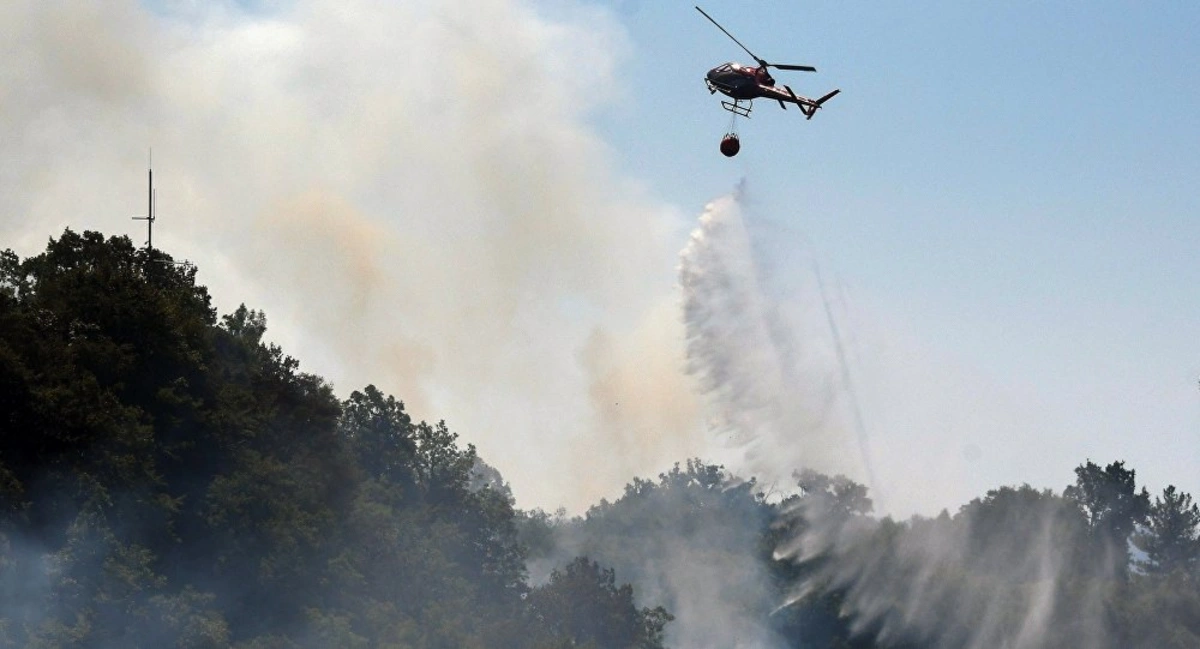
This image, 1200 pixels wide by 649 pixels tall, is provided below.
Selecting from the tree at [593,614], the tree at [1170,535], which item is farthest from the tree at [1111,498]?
the tree at [593,614]

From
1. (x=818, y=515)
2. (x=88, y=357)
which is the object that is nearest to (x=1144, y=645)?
(x=818, y=515)

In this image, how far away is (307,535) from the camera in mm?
101938

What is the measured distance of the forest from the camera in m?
82.8

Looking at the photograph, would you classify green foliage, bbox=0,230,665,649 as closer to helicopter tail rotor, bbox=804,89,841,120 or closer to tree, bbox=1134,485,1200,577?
helicopter tail rotor, bbox=804,89,841,120

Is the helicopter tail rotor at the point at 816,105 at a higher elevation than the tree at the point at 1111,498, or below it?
below

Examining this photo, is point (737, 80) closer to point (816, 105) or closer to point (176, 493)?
point (816, 105)

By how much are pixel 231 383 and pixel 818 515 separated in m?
58.1

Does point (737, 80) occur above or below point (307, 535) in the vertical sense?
above

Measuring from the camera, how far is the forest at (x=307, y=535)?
8281cm

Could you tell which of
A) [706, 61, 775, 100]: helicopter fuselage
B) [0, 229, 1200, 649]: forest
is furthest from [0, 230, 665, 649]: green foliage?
[706, 61, 775, 100]: helicopter fuselage

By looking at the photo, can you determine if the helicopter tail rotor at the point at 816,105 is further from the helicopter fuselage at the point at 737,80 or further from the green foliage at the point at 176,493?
the green foliage at the point at 176,493

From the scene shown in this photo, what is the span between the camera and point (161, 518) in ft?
299

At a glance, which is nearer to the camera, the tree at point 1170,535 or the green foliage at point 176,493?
the green foliage at point 176,493

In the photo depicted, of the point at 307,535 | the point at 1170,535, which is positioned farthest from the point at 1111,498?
the point at 307,535
